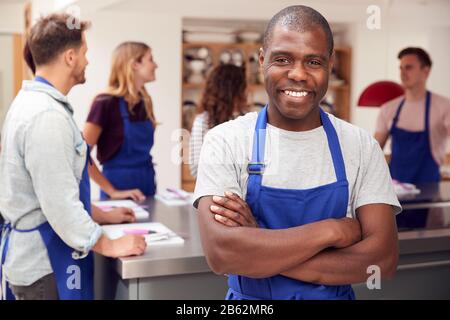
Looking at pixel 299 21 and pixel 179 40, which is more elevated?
pixel 179 40

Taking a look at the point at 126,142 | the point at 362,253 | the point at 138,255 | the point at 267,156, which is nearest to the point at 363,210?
the point at 362,253

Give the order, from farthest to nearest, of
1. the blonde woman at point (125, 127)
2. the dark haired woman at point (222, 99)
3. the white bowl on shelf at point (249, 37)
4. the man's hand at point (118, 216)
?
the white bowl on shelf at point (249, 37), the blonde woman at point (125, 127), the man's hand at point (118, 216), the dark haired woman at point (222, 99)

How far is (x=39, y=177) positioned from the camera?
127 centimetres

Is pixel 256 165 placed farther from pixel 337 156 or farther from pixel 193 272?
pixel 193 272

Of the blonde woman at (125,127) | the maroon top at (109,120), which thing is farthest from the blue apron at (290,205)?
the maroon top at (109,120)

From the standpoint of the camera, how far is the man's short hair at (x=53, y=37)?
1.26 meters

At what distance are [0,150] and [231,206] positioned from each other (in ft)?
2.34

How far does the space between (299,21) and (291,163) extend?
210mm

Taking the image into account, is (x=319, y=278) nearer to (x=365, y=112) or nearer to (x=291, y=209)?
(x=291, y=209)

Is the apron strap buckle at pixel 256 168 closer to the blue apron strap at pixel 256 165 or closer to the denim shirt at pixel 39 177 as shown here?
the blue apron strap at pixel 256 165

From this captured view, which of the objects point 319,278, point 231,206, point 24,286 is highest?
point 231,206

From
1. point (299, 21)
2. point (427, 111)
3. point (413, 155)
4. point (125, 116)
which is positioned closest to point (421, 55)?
point (427, 111)

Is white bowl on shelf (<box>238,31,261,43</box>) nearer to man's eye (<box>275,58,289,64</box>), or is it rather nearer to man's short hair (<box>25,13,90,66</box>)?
man's short hair (<box>25,13,90,66</box>)

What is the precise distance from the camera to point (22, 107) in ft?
4.21
